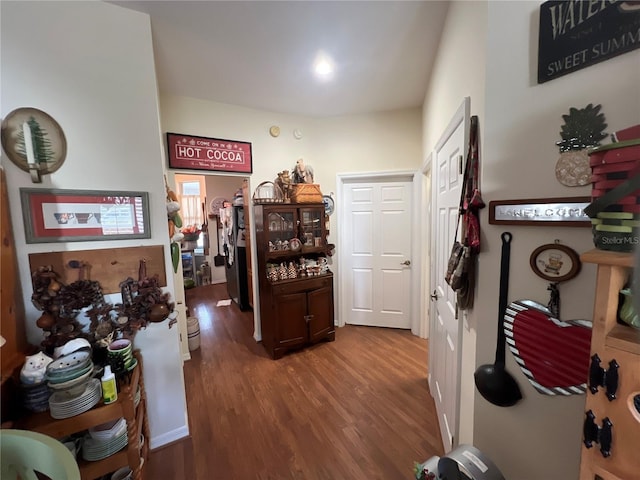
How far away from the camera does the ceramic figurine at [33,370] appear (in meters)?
1.12

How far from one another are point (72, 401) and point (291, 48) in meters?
2.35

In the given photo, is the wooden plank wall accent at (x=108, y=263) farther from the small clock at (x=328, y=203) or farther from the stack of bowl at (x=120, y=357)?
the small clock at (x=328, y=203)

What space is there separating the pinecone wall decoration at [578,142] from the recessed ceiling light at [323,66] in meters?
1.68

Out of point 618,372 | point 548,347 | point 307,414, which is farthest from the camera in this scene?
point 307,414

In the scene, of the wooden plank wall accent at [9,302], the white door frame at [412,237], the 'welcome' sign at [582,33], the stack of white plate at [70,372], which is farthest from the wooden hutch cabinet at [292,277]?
the 'welcome' sign at [582,33]

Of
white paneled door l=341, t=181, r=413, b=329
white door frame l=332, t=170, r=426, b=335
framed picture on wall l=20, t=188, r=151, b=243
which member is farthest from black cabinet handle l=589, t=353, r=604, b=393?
white paneled door l=341, t=181, r=413, b=329

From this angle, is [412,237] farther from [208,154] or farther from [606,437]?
[606,437]

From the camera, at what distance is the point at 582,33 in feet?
2.44

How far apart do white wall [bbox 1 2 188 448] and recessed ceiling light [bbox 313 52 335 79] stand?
3.60 ft

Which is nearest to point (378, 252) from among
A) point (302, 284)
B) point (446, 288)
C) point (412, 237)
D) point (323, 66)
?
point (412, 237)

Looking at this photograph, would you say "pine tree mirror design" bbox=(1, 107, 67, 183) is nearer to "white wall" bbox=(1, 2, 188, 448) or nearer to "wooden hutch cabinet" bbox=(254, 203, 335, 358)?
"white wall" bbox=(1, 2, 188, 448)

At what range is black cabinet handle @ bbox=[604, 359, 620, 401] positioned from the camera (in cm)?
50

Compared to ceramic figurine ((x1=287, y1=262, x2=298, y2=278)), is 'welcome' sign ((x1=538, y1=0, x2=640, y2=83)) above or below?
above

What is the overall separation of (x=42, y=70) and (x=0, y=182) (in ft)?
1.96
